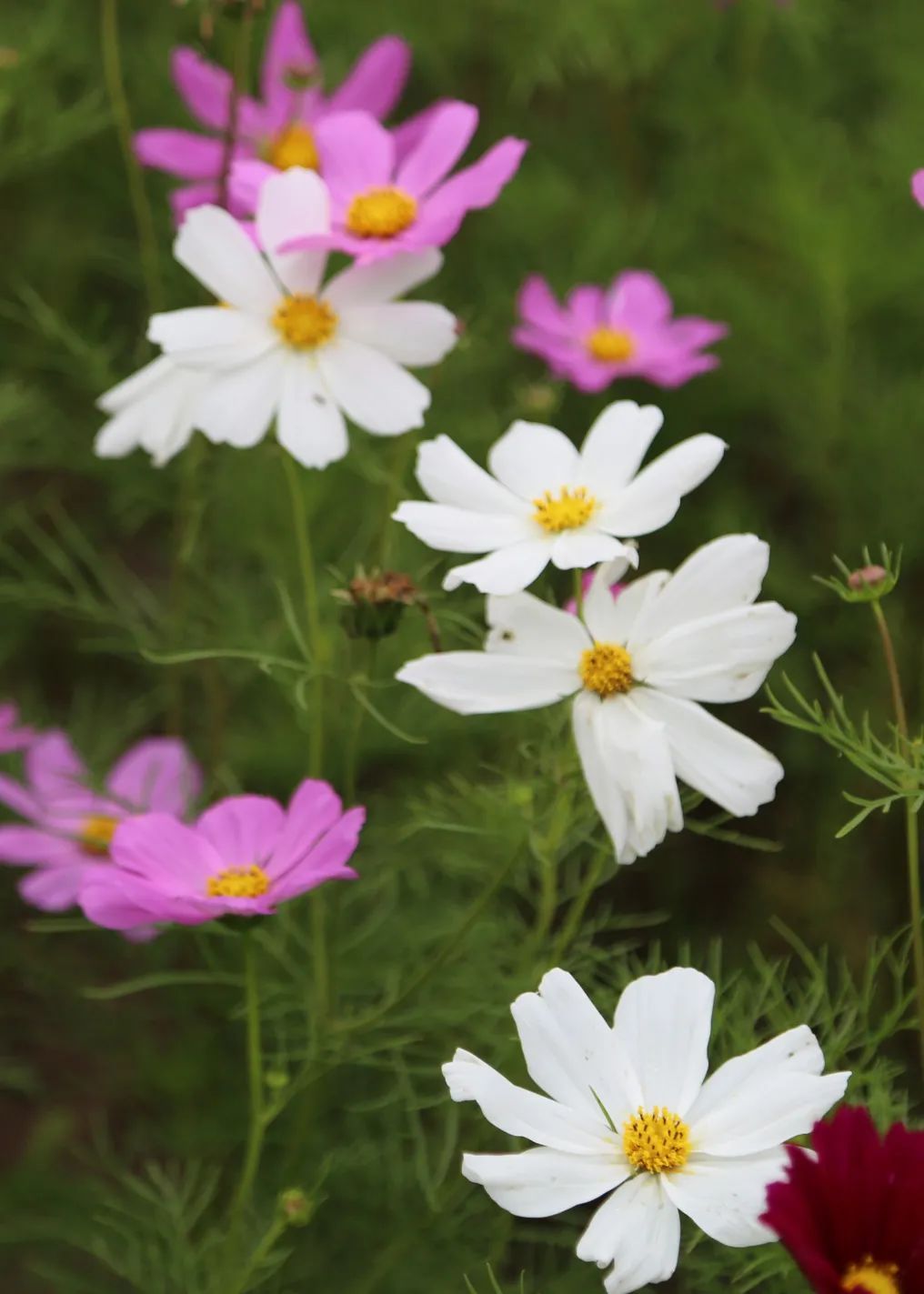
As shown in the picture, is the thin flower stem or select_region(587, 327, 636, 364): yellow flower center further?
select_region(587, 327, 636, 364): yellow flower center

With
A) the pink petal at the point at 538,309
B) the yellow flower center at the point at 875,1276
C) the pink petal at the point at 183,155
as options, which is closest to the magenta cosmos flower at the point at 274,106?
the pink petal at the point at 183,155

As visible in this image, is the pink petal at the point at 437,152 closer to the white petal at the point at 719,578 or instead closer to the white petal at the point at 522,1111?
the white petal at the point at 719,578

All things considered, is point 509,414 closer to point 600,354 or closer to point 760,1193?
point 600,354

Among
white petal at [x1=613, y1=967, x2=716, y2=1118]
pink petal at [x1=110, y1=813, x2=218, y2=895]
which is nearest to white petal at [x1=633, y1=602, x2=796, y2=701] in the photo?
white petal at [x1=613, y1=967, x2=716, y2=1118]

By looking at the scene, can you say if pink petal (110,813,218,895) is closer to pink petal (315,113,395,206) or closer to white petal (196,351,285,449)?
white petal (196,351,285,449)

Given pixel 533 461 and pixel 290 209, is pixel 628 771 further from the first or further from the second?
pixel 290 209

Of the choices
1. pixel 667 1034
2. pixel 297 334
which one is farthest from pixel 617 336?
pixel 667 1034

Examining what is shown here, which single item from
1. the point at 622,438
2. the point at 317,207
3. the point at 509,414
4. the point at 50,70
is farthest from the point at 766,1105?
the point at 50,70
